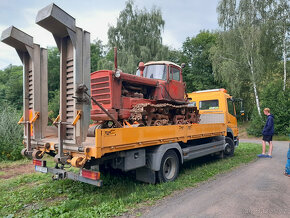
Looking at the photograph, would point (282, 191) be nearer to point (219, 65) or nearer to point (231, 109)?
point (231, 109)

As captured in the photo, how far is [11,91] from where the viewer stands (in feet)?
89.7

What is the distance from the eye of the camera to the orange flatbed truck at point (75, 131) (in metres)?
3.91

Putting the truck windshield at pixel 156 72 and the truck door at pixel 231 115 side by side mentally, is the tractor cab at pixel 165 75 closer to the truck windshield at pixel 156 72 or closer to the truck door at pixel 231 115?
the truck windshield at pixel 156 72

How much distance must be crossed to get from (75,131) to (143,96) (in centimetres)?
355

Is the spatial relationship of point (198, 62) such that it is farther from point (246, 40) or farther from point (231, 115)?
point (231, 115)

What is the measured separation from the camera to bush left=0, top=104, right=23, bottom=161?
29.8 ft

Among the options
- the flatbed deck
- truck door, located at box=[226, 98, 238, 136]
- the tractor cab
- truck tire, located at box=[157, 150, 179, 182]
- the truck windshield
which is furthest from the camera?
truck door, located at box=[226, 98, 238, 136]

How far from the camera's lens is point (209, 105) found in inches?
371

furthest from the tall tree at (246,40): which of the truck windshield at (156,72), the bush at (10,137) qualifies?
the bush at (10,137)

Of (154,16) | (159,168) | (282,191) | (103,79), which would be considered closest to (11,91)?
(154,16)

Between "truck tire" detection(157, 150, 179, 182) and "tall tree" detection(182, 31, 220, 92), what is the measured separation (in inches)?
906

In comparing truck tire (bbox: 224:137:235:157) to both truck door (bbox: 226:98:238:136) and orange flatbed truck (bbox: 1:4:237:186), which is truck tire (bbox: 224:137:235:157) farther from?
orange flatbed truck (bbox: 1:4:237:186)

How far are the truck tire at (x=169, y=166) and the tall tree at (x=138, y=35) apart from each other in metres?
19.0

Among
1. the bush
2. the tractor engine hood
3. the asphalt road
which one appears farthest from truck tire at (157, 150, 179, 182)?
the bush
